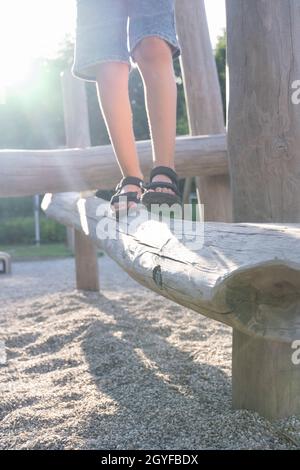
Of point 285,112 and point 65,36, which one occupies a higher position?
point 65,36

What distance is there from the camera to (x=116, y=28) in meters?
2.31

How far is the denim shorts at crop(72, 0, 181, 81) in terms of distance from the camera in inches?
87.4

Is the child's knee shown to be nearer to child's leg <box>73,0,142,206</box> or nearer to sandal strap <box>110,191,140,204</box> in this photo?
child's leg <box>73,0,142,206</box>

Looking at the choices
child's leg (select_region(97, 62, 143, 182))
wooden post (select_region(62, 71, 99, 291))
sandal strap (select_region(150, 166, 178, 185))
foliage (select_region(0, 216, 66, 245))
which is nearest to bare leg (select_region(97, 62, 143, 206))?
child's leg (select_region(97, 62, 143, 182))

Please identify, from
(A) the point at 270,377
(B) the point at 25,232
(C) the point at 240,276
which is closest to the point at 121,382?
(A) the point at 270,377

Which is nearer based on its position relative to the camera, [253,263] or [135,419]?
[253,263]

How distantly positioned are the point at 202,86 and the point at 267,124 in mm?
1987

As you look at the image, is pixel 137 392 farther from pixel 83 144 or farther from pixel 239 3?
pixel 83 144

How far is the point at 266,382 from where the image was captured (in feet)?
6.48

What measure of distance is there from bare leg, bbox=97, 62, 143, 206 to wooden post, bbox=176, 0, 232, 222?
1521mm

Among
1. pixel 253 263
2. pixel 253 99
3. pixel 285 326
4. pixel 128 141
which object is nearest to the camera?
pixel 253 263

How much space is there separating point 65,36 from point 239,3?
24.2m
